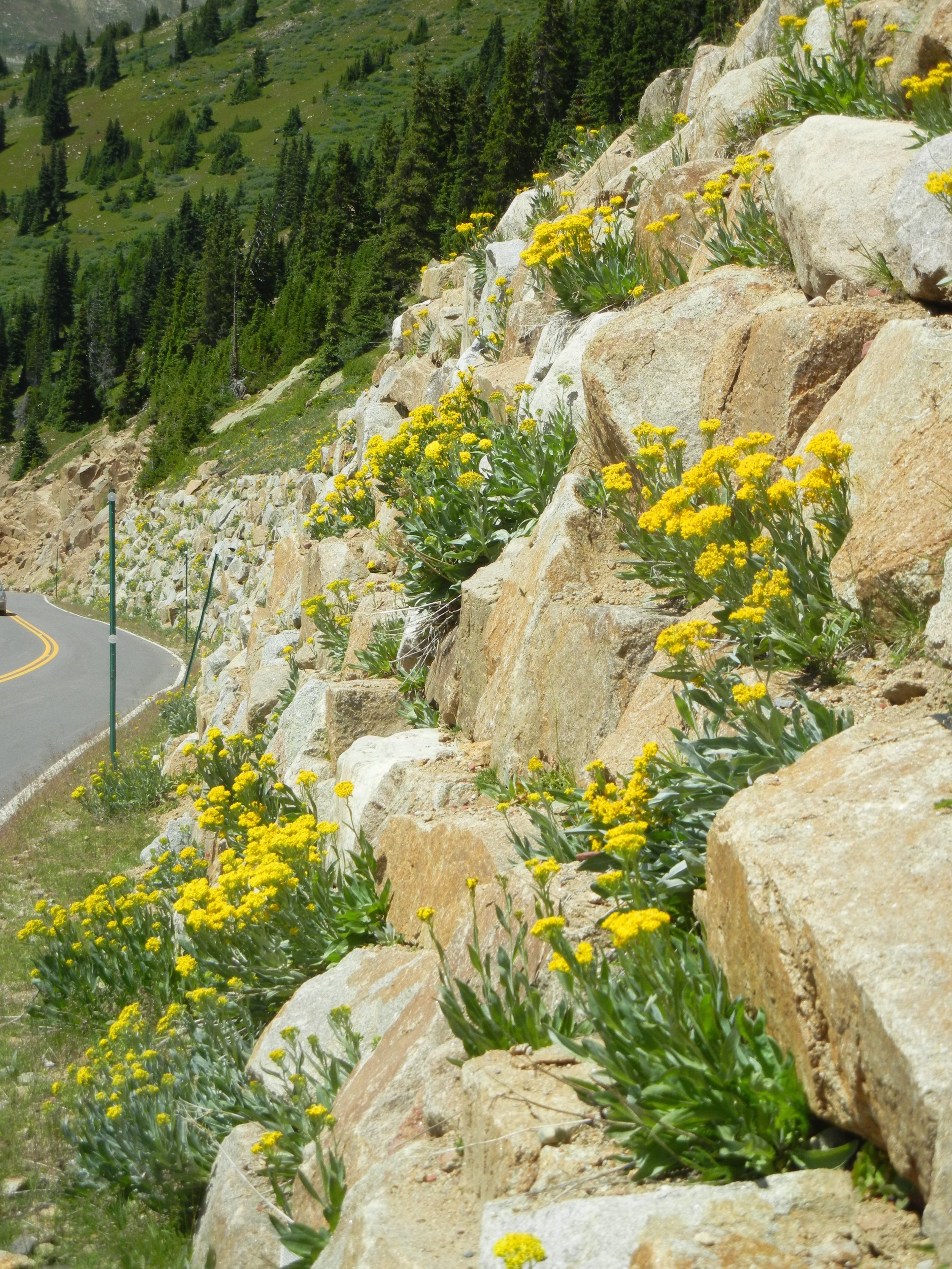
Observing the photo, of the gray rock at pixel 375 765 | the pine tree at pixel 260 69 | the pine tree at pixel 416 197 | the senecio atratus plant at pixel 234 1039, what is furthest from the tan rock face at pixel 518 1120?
the pine tree at pixel 260 69

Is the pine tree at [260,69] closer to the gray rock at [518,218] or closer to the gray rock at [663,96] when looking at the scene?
the gray rock at [518,218]

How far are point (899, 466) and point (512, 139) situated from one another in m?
38.3

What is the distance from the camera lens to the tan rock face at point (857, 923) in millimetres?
2146

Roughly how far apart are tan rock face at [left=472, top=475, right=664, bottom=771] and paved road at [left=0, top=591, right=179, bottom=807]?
33.9ft

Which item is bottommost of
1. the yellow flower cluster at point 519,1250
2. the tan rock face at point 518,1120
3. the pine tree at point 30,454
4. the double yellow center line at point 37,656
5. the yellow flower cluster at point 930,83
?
the pine tree at point 30,454

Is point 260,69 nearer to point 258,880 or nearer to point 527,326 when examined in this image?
point 527,326

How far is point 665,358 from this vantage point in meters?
6.06

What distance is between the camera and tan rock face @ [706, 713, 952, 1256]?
2.15 metres

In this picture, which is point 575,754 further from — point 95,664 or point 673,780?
point 95,664

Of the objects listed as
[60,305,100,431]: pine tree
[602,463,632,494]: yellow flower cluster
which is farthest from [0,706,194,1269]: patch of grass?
[60,305,100,431]: pine tree

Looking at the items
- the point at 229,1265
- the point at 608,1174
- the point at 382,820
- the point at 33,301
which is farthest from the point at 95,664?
the point at 33,301

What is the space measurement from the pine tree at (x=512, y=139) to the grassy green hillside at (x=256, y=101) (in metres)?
92.0

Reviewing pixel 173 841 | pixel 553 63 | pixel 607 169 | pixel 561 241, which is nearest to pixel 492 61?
pixel 553 63

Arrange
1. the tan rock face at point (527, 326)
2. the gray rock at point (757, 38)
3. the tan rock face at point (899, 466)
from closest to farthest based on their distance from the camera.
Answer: the tan rock face at point (899, 466)
the gray rock at point (757, 38)
the tan rock face at point (527, 326)
